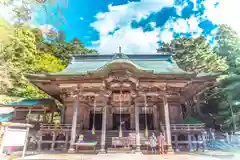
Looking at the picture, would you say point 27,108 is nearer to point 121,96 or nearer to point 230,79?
point 121,96

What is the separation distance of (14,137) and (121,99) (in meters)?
6.41

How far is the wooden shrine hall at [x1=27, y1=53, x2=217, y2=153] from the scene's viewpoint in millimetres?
8898

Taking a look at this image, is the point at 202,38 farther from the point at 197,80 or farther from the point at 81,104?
the point at 81,104

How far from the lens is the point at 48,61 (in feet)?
84.5

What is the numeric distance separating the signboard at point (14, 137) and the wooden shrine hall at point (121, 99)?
3.42 meters

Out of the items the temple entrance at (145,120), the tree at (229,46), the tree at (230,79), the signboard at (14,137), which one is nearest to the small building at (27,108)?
the signboard at (14,137)

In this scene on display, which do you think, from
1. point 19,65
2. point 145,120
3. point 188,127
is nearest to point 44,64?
point 19,65

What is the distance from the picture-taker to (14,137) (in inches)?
212

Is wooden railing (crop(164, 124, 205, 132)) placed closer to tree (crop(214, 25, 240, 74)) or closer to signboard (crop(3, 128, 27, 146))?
tree (crop(214, 25, 240, 74))

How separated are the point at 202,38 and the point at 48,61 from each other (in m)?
24.4

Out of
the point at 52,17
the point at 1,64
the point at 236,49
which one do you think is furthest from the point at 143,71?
the point at 1,64

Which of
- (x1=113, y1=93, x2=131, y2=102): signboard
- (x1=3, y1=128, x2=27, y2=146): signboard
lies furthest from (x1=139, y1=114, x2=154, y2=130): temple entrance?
(x1=3, y1=128, x2=27, y2=146): signboard

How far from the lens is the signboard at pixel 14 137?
5.04m

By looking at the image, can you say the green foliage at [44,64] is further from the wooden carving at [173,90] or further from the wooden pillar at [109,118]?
the wooden carving at [173,90]
